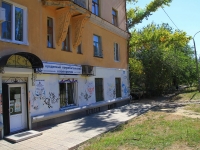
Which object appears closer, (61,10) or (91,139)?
(91,139)

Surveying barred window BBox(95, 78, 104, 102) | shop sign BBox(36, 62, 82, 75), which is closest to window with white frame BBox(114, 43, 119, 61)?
barred window BBox(95, 78, 104, 102)

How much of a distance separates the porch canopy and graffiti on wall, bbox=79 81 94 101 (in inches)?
153

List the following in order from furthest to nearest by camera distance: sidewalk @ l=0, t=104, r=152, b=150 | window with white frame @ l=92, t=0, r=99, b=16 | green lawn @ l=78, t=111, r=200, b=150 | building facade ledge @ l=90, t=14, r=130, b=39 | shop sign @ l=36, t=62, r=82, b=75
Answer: window with white frame @ l=92, t=0, r=99, b=16, building facade ledge @ l=90, t=14, r=130, b=39, shop sign @ l=36, t=62, r=82, b=75, sidewalk @ l=0, t=104, r=152, b=150, green lawn @ l=78, t=111, r=200, b=150

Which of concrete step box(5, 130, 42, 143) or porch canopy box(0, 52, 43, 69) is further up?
porch canopy box(0, 52, 43, 69)

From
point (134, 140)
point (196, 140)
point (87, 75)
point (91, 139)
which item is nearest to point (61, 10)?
point (87, 75)

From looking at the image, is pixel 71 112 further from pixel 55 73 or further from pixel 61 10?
pixel 61 10

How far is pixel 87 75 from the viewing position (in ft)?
38.2

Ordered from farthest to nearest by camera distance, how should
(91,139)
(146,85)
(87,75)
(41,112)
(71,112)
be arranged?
(146,85), (87,75), (71,112), (41,112), (91,139)

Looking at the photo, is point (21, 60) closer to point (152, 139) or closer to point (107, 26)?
point (152, 139)

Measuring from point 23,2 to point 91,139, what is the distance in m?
6.19

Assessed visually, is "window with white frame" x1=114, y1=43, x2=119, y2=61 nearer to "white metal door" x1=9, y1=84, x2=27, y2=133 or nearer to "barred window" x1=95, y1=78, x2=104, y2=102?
"barred window" x1=95, y1=78, x2=104, y2=102

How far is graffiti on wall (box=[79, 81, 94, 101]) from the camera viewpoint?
11448mm

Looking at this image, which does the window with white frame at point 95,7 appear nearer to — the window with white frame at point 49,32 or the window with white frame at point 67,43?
the window with white frame at point 67,43

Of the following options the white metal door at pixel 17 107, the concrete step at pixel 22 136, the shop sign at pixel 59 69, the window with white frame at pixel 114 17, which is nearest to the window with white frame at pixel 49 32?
the shop sign at pixel 59 69
